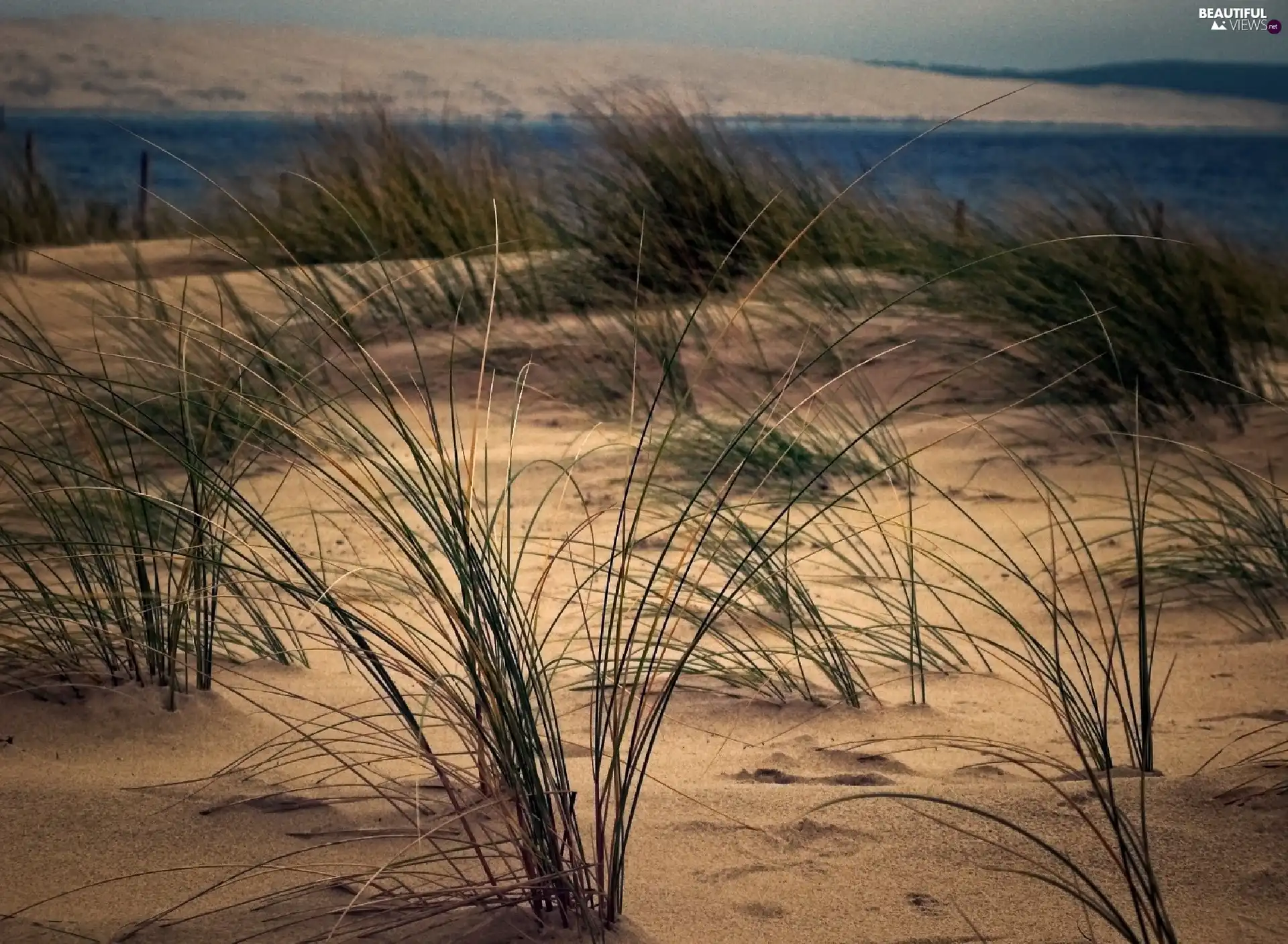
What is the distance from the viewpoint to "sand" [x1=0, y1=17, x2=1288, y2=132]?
86.8 ft

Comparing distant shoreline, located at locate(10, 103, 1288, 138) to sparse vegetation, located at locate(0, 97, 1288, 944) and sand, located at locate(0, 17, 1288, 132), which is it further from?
sparse vegetation, located at locate(0, 97, 1288, 944)

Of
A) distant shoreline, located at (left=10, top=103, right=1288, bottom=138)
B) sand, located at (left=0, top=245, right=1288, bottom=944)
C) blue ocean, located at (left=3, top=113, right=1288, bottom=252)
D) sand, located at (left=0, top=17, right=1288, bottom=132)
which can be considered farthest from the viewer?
distant shoreline, located at (left=10, top=103, right=1288, bottom=138)

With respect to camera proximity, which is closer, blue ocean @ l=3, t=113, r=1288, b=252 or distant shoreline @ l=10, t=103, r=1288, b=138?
blue ocean @ l=3, t=113, r=1288, b=252

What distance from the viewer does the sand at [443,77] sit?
2645 centimetres

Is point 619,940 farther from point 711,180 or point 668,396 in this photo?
point 711,180

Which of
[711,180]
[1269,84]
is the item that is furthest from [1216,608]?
[1269,84]

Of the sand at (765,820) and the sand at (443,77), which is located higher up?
the sand at (443,77)

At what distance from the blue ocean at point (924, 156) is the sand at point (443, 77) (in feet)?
3.71

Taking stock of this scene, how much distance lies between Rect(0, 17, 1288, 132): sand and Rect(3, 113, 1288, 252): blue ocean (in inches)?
44.5

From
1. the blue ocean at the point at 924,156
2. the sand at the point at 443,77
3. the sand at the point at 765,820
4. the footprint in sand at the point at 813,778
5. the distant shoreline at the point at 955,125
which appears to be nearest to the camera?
the sand at the point at 765,820

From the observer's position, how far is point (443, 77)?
119 feet

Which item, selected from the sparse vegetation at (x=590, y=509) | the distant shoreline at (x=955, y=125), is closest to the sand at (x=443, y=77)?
the distant shoreline at (x=955, y=125)

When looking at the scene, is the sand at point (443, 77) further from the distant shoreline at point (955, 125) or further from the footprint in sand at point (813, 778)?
the footprint in sand at point (813, 778)

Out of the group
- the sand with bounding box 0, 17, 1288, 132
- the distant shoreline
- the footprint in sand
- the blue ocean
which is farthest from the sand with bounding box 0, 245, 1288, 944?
the distant shoreline
